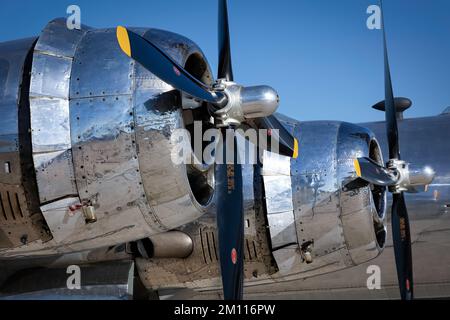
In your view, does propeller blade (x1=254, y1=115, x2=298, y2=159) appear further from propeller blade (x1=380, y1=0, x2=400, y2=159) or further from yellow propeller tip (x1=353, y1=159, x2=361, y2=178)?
propeller blade (x1=380, y1=0, x2=400, y2=159)

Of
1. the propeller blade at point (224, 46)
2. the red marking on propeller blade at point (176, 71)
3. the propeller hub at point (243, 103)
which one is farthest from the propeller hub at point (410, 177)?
the red marking on propeller blade at point (176, 71)

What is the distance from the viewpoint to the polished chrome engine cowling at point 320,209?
8008 millimetres

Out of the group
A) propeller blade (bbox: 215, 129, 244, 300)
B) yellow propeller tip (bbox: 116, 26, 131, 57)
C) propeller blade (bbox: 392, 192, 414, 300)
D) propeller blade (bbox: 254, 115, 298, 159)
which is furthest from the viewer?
propeller blade (bbox: 392, 192, 414, 300)

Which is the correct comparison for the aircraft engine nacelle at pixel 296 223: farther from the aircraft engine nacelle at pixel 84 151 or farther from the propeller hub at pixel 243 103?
the aircraft engine nacelle at pixel 84 151

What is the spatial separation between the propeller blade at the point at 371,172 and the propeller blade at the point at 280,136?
0.81 m

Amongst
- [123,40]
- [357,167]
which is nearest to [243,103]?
[123,40]

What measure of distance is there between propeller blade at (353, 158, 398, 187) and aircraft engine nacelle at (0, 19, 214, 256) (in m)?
2.52

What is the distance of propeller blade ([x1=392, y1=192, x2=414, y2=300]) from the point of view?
845 centimetres

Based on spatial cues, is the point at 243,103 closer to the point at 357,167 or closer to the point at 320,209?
the point at 357,167

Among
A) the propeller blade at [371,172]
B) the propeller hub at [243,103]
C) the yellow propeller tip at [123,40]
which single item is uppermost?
the yellow propeller tip at [123,40]

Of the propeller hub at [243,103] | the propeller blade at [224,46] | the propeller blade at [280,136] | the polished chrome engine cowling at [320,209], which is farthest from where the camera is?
the polished chrome engine cowling at [320,209]

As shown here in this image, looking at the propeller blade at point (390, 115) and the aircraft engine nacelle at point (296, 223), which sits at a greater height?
the propeller blade at point (390, 115)

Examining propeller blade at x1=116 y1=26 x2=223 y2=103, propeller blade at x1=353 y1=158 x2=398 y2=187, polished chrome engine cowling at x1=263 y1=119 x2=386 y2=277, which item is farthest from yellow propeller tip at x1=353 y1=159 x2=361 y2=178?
propeller blade at x1=116 y1=26 x2=223 y2=103
